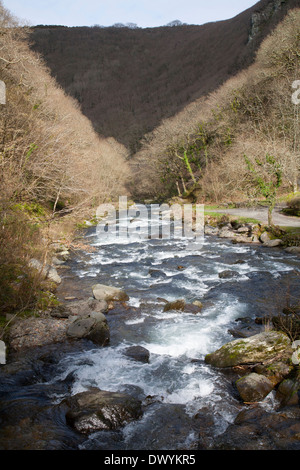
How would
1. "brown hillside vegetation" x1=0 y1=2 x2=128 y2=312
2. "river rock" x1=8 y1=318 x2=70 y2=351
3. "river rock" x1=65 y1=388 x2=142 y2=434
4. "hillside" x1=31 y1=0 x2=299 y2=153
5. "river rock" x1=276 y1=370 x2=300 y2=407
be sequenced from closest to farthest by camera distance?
"river rock" x1=65 y1=388 x2=142 y2=434
"river rock" x1=276 y1=370 x2=300 y2=407
"river rock" x1=8 y1=318 x2=70 y2=351
"brown hillside vegetation" x1=0 y1=2 x2=128 y2=312
"hillside" x1=31 y1=0 x2=299 y2=153

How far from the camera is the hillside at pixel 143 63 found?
77.0 m

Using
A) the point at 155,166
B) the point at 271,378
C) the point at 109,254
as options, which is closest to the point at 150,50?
the point at 155,166

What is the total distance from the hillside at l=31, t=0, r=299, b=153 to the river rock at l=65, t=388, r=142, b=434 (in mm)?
68881

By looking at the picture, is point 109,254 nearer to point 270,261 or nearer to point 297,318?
point 270,261

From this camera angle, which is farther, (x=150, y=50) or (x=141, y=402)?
(x=150, y=50)

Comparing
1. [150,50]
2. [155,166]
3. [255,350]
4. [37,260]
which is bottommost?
[255,350]

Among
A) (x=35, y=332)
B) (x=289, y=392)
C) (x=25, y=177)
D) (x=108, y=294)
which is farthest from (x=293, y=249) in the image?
(x=25, y=177)

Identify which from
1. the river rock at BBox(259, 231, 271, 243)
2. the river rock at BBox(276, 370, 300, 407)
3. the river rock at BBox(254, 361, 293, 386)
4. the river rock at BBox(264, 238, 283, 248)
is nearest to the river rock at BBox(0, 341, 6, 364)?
the river rock at BBox(254, 361, 293, 386)

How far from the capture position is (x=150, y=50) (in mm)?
168250

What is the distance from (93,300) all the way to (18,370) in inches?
147

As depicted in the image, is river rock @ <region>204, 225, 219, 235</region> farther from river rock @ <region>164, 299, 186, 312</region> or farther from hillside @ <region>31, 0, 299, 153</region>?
hillside @ <region>31, 0, 299, 153</region>

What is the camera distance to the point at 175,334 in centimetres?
778

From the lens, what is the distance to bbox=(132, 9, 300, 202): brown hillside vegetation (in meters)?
25.8

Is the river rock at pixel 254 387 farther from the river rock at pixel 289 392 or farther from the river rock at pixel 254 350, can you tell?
the river rock at pixel 254 350
